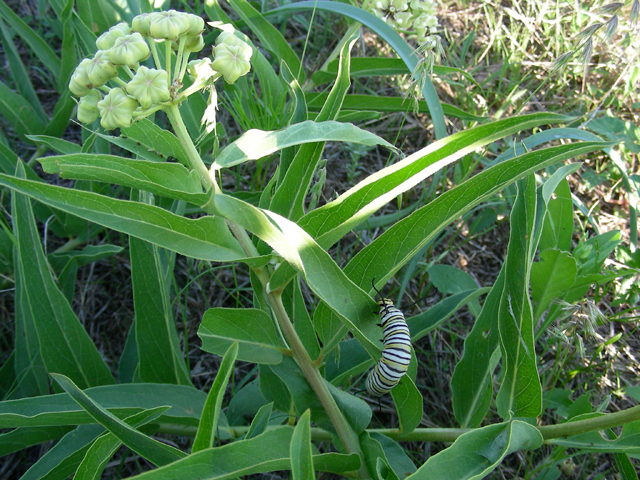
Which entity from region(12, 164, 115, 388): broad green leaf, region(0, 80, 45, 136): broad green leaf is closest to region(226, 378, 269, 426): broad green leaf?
region(12, 164, 115, 388): broad green leaf

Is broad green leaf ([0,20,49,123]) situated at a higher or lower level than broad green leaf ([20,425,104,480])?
higher

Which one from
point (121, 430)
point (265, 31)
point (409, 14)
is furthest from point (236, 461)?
point (409, 14)

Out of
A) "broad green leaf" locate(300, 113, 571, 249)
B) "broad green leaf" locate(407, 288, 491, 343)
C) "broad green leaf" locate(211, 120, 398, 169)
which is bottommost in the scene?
"broad green leaf" locate(407, 288, 491, 343)

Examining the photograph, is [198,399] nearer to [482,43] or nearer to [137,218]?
[137,218]

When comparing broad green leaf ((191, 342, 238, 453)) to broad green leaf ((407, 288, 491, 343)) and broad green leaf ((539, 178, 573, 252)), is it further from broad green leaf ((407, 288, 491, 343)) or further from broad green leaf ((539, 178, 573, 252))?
broad green leaf ((539, 178, 573, 252))

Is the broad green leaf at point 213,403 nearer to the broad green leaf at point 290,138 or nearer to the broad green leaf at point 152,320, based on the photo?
the broad green leaf at point 290,138

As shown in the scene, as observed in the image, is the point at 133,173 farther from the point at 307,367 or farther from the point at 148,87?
the point at 307,367

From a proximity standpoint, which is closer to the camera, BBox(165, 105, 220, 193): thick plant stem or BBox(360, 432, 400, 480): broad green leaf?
BBox(165, 105, 220, 193): thick plant stem
